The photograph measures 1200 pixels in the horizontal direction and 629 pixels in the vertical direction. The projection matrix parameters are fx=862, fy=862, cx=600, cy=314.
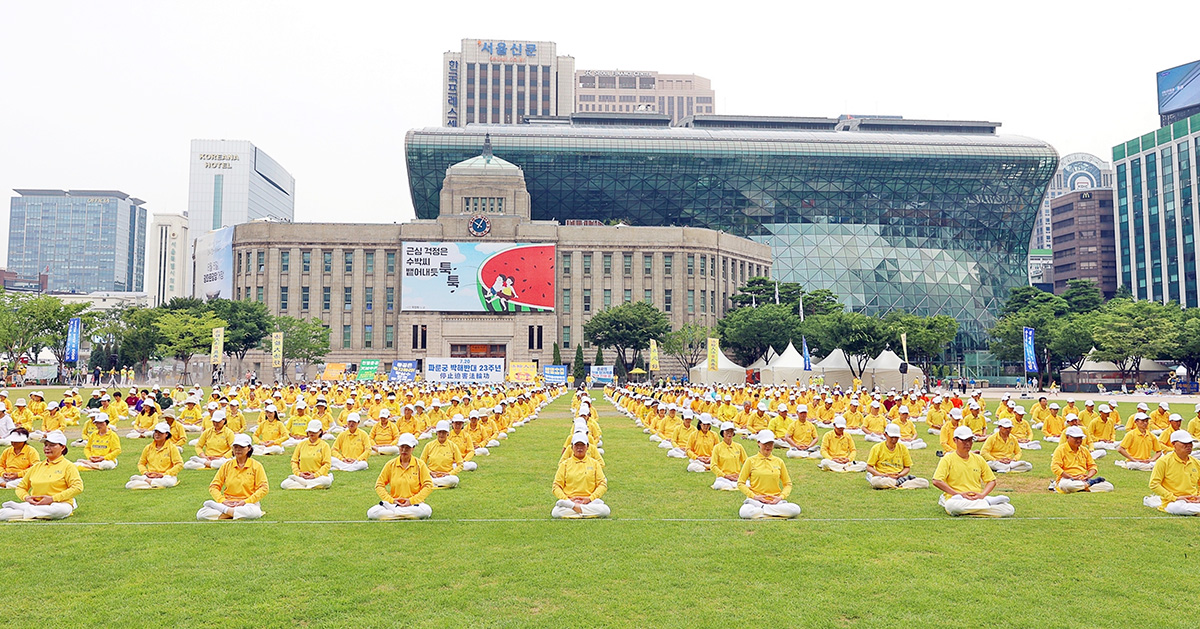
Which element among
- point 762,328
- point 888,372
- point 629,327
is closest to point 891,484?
point 888,372

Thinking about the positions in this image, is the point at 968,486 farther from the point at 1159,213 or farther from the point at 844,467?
the point at 1159,213

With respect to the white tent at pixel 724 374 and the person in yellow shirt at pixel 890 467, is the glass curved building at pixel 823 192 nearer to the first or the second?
the white tent at pixel 724 374

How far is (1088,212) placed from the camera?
12012cm

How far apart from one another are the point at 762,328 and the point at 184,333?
42.7m

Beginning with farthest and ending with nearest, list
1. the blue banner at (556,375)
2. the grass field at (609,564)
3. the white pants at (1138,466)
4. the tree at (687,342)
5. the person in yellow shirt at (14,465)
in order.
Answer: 1. the tree at (687,342)
2. the blue banner at (556,375)
3. the white pants at (1138,466)
4. the person in yellow shirt at (14,465)
5. the grass field at (609,564)

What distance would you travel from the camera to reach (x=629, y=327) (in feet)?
231

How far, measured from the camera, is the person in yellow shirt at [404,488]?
37.3 ft

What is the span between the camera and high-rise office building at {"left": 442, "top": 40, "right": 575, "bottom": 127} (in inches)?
6102

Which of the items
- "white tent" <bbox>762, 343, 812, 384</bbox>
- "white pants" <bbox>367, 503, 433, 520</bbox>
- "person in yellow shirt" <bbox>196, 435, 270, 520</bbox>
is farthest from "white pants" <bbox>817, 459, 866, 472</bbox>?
"white tent" <bbox>762, 343, 812, 384</bbox>

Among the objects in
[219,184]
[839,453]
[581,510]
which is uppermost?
[219,184]

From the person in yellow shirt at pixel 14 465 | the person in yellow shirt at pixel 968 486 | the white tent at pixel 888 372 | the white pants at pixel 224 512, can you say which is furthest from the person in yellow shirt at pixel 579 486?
the white tent at pixel 888 372

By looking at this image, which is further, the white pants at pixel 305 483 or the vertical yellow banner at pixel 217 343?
the vertical yellow banner at pixel 217 343

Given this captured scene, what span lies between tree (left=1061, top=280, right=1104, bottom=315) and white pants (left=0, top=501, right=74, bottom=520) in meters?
83.2

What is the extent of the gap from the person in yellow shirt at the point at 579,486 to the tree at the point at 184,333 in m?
55.3
